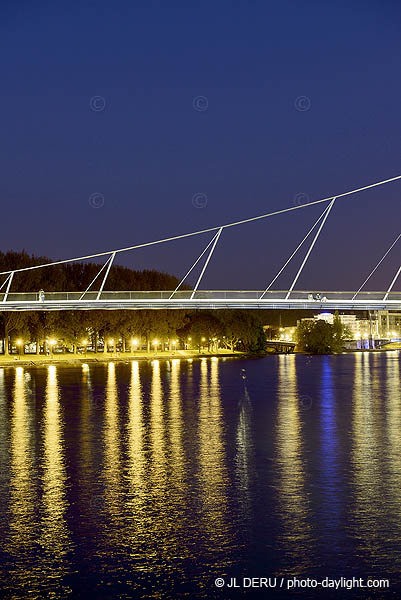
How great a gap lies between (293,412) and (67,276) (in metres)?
71.9

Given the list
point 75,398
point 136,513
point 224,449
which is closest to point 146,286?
point 75,398

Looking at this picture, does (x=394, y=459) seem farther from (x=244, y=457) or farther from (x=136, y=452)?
(x=136, y=452)

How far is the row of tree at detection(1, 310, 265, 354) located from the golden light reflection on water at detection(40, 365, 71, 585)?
61.6 m

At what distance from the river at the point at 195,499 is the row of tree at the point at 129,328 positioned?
5407 centimetres

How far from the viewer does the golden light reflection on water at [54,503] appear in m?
19.8

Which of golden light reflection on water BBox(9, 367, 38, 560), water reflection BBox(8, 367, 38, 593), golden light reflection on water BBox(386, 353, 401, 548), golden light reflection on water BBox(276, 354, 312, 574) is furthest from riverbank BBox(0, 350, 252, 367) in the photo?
golden light reflection on water BBox(276, 354, 312, 574)

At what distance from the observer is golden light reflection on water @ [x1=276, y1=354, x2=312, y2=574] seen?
2025cm

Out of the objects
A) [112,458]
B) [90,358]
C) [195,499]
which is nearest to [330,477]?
[195,499]

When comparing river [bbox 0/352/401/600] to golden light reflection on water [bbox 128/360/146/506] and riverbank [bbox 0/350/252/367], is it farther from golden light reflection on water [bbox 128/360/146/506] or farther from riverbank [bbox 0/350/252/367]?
riverbank [bbox 0/350/252/367]

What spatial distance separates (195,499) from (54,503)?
4.40m

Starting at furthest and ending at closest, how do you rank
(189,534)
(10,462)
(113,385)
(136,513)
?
(113,385) < (10,462) < (136,513) < (189,534)

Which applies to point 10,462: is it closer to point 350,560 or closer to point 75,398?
point 350,560

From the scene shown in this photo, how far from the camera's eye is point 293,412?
50.3 meters

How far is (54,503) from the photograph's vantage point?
25.3 meters
